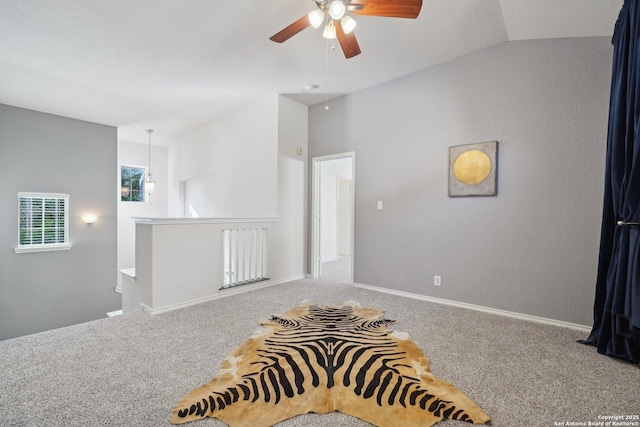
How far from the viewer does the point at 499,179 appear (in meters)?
3.02

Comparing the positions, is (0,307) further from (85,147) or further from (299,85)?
(299,85)

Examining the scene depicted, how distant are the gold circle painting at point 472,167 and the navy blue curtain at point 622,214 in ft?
3.16

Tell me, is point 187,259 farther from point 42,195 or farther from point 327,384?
point 42,195

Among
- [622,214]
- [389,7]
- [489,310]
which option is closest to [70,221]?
[389,7]

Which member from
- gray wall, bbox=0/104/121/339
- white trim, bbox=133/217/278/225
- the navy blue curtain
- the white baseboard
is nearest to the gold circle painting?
the navy blue curtain

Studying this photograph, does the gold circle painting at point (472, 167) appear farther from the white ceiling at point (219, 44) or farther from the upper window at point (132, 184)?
the upper window at point (132, 184)

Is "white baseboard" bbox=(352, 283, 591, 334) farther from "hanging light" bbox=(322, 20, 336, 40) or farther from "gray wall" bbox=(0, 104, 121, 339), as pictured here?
"gray wall" bbox=(0, 104, 121, 339)

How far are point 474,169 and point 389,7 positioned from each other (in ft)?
6.40

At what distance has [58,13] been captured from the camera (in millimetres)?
2459

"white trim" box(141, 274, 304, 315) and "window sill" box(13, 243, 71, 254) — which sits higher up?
"window sill" box(13, 243, 71, 254)

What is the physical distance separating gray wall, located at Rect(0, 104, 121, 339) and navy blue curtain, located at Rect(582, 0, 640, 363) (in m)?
7.29

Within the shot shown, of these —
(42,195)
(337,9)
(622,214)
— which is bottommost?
(622,214)

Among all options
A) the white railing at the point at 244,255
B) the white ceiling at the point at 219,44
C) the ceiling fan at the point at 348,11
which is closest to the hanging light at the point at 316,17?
the ceiling fan at the point at 348,11

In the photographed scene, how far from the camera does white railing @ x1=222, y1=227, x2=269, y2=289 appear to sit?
3783 millimetres
